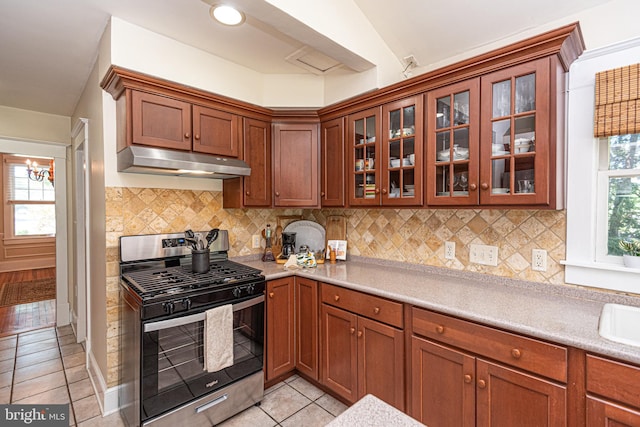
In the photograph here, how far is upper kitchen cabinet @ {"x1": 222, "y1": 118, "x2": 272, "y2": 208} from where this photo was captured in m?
2.56

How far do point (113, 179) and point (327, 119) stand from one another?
172cm

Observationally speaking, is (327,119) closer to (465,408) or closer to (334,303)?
(334,303)

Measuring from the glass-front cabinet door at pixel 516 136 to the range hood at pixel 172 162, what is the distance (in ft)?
5.55

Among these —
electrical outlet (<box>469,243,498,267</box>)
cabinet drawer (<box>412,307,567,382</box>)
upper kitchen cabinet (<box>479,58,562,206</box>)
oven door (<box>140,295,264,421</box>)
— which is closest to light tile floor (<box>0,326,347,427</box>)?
oven door (<box>140,295,264,421</box>)

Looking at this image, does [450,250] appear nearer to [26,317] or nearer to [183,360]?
[183,360]

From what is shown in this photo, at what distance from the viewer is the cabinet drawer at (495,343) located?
1.25m

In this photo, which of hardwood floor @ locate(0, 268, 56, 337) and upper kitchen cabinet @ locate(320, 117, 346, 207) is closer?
upper kitchen cabinet @ locate(320, 117, 346, 207)

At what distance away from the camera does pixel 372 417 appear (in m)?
0.76

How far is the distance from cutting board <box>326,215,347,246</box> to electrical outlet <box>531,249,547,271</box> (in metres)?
1.51

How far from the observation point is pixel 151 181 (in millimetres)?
2311

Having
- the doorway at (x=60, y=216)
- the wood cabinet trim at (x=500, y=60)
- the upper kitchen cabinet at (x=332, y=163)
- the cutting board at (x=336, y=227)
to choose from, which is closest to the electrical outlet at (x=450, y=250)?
the upper kitchen cabinet at (x=332, y=163)

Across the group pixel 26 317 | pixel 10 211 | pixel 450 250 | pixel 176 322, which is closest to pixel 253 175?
pixel 176 322

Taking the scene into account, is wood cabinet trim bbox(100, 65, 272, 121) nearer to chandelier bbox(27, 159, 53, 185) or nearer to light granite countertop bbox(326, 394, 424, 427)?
→ light granite countertop bbox(326, 394, 424, 427)

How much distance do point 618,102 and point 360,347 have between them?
1958 mm
